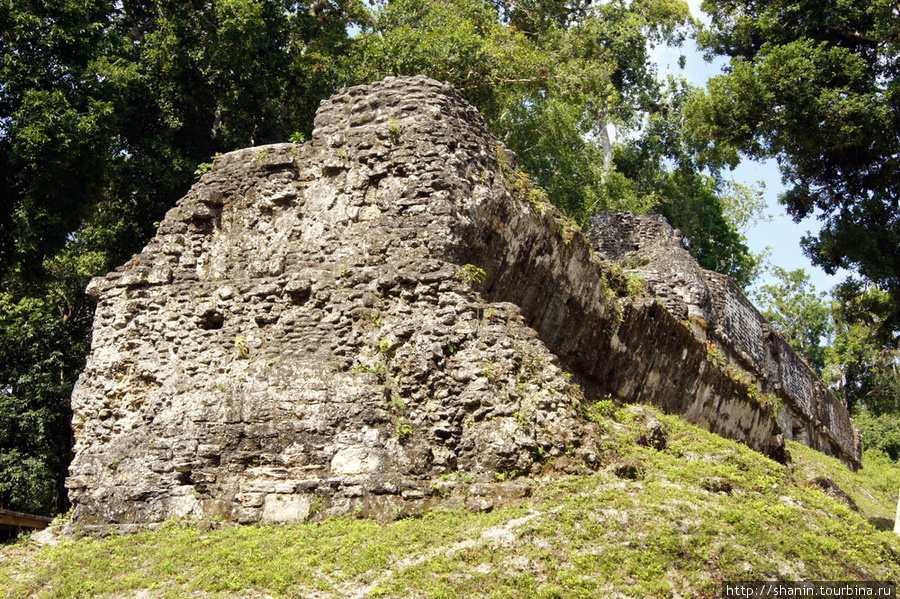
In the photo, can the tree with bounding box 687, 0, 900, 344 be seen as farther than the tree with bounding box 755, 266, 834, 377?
No

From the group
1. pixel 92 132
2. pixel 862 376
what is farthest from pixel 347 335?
pixel 862 376

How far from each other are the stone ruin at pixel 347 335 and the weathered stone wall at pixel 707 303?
6.82 m

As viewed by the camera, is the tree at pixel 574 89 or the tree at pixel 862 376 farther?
the tree at pixel 862 376

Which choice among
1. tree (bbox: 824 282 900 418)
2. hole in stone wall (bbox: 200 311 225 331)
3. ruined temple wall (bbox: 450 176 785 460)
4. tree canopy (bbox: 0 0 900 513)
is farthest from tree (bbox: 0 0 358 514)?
tree (bbox: 824 282 900 418)

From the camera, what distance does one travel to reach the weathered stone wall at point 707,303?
18.8 m

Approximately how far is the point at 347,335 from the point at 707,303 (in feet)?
39.3

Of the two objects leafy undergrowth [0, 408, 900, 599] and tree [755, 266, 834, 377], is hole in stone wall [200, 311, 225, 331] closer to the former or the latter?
leafy undergrowth [0, 408, 900, 599]

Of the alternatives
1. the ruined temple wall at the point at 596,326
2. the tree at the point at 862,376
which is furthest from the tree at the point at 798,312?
the ruined temple wall at the point at 596,326

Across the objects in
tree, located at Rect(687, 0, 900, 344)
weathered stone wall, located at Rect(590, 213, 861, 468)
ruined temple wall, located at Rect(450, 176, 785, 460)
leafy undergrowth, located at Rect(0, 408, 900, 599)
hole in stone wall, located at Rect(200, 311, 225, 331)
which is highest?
tree, located at Rect(687, 0, 900, 344)

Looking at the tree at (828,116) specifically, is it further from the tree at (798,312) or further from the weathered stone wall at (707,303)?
the tree at (798,312)

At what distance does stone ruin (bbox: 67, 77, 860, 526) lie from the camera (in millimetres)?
8344

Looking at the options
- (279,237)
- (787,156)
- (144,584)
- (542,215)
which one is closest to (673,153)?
(787,156)

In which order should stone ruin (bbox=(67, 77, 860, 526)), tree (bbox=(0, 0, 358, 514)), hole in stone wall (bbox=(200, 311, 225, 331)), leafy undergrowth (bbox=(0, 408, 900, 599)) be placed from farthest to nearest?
tree (bbox=(0, 0, 358, 514)), hole in stone wall (bbox=(200, 311, 225, 331)), stone ruin (bbox=(67, 77, 860, 526)), leafy undergrowth (bbox=(0, 408, 900, 599))

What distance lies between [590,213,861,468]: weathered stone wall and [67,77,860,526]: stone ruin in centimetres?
682
